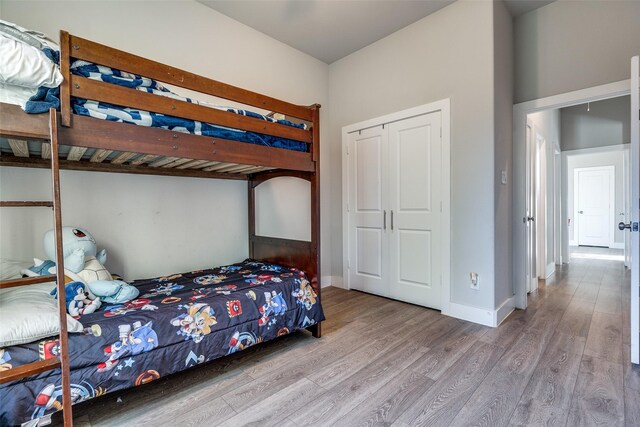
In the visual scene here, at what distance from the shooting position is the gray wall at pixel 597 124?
14.3 feet

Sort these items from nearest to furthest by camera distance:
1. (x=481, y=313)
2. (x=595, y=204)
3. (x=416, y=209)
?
(x=481, y=313) < (x=416, y=209) < (x=595, y=204)

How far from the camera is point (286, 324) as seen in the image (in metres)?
2.13

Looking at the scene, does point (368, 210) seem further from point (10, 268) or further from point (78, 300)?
point (10, 268)

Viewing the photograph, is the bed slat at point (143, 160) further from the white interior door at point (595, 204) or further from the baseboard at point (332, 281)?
the white interior door at point (595, 204)

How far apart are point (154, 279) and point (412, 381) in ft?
6.70

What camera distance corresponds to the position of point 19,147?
165 centimetres

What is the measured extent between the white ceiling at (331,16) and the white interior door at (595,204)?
684cm

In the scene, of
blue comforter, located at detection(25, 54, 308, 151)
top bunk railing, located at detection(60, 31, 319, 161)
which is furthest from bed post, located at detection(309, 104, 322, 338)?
blue comforter, located at detection(25, 54, 308, 151)

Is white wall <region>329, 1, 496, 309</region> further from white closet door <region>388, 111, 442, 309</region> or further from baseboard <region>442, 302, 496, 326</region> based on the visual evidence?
white closet door <region>388, 111, 442, 309</region>

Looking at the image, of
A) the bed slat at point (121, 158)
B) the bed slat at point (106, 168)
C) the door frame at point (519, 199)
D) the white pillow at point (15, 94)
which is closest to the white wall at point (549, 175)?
the door frame at point (519, 199)

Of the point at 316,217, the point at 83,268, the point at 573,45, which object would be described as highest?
the point at 573,45

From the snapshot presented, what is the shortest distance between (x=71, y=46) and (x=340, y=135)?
2.89m

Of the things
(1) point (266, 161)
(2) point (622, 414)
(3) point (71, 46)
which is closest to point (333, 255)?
(1) point (266, 161)

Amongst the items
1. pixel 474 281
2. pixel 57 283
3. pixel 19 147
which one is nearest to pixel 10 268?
pixel 19 147
